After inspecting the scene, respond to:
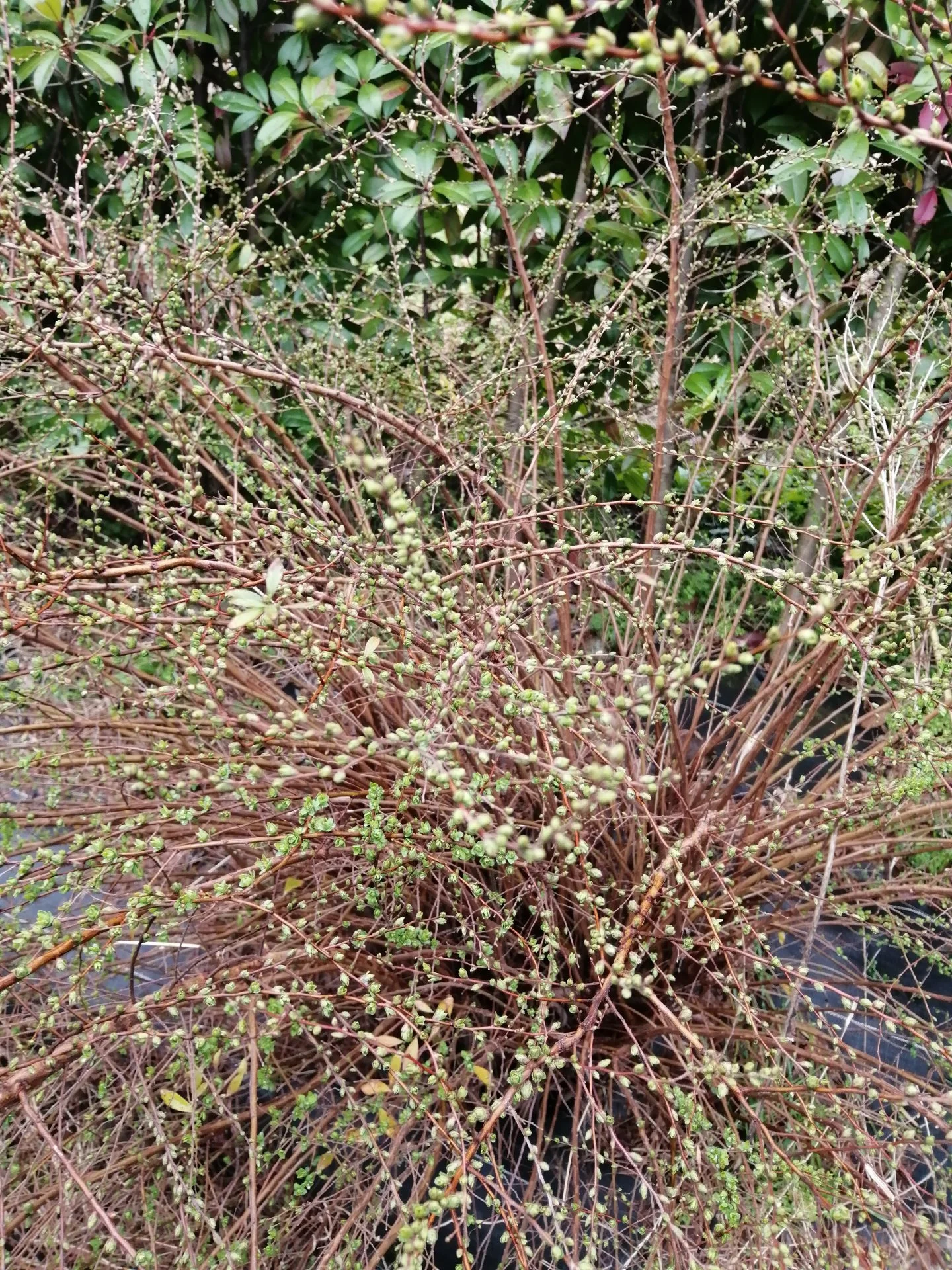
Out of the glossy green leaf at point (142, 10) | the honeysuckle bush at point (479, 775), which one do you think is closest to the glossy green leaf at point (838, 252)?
the honeysuckle bush at point (479, 775)

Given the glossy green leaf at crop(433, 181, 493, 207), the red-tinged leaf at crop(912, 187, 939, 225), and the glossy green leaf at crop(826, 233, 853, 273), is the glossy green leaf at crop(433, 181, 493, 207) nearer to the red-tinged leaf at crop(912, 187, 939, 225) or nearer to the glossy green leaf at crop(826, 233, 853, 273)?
the glossy green leaf at crop(826, 233, 853, 273)

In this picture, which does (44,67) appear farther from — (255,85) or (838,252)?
(838,252)

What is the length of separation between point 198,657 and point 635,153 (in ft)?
6.99

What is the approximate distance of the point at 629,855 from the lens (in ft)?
5.72

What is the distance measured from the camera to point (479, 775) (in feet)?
4.13

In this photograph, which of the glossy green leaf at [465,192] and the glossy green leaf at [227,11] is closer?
the glossy green leaf at [465,192]

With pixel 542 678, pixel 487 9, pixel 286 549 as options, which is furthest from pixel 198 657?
pixel 487 9

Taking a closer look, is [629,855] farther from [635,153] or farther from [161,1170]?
[635,153]

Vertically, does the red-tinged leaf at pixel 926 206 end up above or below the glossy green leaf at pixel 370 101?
below

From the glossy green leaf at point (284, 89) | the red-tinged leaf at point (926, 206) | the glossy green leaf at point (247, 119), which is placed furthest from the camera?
the glossy green leaf at point (247, 119)

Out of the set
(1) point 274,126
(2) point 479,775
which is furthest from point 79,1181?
(1) point 274,126

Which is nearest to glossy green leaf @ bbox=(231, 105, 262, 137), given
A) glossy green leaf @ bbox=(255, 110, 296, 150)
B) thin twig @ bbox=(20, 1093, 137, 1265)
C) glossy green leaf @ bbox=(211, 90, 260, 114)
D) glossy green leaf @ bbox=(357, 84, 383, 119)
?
glossy green leaf @ bbox=(211, 90, 260, 114)

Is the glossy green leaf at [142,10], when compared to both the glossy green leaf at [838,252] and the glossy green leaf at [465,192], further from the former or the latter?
the glossy green leaf at [838,252]

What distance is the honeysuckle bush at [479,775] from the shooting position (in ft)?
4.09
